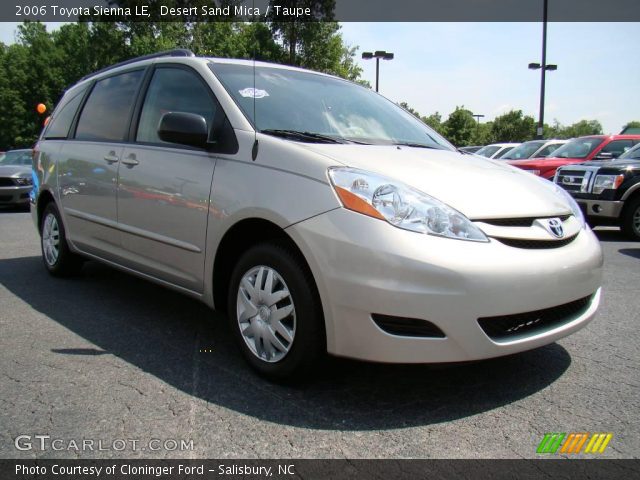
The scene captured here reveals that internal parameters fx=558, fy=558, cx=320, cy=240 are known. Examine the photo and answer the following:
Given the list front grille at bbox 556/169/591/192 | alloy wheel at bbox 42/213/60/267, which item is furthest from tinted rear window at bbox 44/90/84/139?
front grille at bbox 556/169/591/192

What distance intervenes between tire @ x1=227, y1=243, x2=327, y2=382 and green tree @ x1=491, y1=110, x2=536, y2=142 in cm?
5890

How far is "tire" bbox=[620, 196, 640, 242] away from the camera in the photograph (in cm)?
828

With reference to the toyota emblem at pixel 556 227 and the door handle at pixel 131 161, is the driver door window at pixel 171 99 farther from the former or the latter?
the toyota emblem at pixel 556 227

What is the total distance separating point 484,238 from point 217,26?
3219 cm

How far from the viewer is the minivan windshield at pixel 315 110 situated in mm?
3156

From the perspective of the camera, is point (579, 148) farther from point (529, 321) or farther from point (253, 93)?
point (529, 321)

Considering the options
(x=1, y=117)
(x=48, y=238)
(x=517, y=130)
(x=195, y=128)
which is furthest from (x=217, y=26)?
(x=517, y=130)

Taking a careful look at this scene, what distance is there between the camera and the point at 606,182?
27.4 ft

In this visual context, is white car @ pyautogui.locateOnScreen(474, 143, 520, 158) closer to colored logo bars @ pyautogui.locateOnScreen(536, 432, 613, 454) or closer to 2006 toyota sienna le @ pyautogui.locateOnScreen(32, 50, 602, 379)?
2006 toyota sienna le @ pyautogui.locateOnScreen(32, 50, 602, 379)

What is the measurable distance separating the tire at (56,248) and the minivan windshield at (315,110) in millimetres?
2402

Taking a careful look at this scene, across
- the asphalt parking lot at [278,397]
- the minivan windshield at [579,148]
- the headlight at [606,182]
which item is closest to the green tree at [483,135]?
the minivan windshield at [579,148]

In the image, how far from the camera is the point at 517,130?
5862 centimetres

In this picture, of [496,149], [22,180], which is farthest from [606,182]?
[22,180]

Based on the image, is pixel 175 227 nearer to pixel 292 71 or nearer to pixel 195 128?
pixel 195 128
